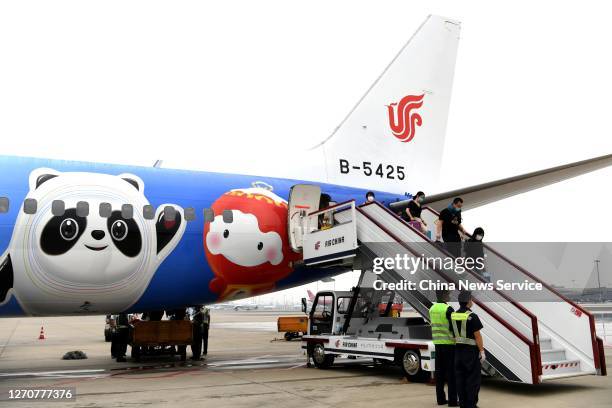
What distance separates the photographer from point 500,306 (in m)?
10.8

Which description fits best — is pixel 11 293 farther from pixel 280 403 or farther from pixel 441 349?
pixel 441 349

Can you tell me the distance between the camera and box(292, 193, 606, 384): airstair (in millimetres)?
10078

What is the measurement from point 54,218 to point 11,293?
1.85 metres

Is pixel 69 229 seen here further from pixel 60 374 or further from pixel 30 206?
pixel 60 374

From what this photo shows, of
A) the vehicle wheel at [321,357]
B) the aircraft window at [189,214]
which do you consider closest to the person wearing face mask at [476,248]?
the vehicle wheel at [321,357]

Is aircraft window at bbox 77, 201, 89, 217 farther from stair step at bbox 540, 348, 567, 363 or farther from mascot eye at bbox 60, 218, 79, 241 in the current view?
stair step at bbox 540, 348, 567, 363

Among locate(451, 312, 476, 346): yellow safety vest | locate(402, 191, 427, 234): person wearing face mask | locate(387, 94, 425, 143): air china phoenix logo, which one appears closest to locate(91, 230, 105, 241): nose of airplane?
locate(402, 191, 427, 234): person wearing face mask

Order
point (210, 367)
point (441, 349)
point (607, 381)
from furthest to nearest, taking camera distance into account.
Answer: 1. point (210, 367)
2. point (607, 381)
3. point (441, 349)

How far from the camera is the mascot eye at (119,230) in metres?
12.7

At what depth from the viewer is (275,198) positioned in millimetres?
15016

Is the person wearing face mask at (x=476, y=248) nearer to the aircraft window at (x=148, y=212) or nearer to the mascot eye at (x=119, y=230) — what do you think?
the aircraft window at (x=148, y=212)

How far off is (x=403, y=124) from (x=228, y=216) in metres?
6.84

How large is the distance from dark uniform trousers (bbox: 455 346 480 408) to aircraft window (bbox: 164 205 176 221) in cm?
768

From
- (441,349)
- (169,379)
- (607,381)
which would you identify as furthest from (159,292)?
(607,381)
